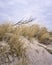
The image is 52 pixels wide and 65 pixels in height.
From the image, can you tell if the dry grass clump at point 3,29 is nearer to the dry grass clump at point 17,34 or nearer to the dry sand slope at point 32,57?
the dry grass clump at point 17,34

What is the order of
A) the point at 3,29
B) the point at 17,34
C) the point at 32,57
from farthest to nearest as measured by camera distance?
the point at 3,29, the point at 17,34, the point at 32,57

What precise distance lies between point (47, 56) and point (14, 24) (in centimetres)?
129

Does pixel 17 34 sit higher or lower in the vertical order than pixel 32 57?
higher

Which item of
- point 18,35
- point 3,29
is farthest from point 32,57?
point 3,29

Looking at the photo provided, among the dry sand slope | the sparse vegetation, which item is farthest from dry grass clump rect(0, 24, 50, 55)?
the dry sand slope

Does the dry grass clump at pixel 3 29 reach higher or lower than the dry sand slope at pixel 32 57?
higher

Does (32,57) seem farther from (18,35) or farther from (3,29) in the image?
(3,29)

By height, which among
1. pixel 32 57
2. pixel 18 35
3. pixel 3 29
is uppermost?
pixel 3 29

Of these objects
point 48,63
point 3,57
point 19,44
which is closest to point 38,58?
point 48,63

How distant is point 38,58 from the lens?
6172mm

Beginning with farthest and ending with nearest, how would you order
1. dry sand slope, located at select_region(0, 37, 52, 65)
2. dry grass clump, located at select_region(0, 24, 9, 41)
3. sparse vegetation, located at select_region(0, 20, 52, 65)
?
dry grass clump, located at select_region(0, 24, 9, 41) → sparse vegetation, located at select_region(0, 20, 52, 65) → dry sand slope, located at select_region(0, 37, 52, 65)

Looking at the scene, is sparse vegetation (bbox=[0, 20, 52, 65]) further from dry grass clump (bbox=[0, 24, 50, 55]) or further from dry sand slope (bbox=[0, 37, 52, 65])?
dry sand slope (bbox=[0, 37, 52, 65])

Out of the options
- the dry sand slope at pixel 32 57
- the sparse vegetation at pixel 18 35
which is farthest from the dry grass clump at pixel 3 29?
the dry sand slope at pixel 32 57

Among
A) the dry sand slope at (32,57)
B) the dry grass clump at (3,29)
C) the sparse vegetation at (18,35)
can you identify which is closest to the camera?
the dry sand slope at (32,57)
